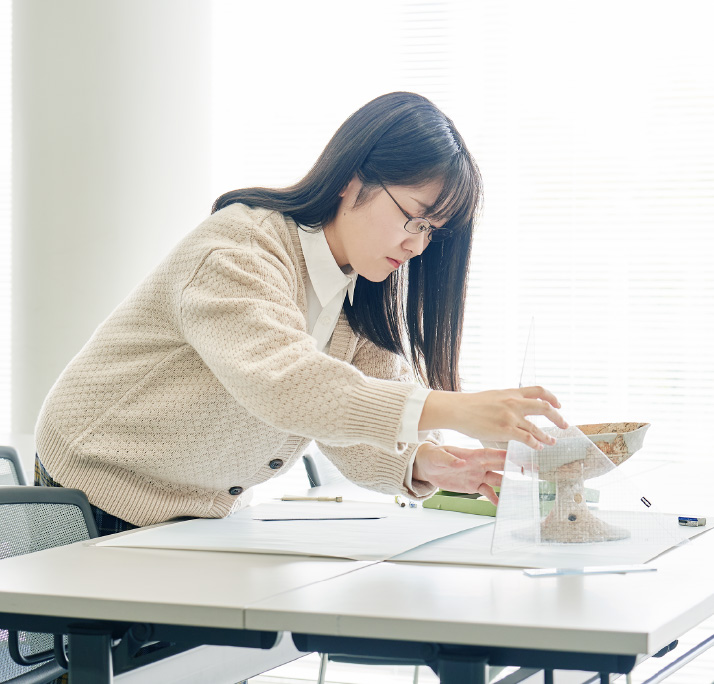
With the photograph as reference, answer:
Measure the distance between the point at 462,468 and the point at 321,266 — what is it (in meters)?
0.38

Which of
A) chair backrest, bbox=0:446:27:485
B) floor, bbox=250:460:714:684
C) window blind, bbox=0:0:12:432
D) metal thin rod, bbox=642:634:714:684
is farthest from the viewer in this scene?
window blind, bbox=0:0:12:432

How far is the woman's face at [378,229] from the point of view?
138cm

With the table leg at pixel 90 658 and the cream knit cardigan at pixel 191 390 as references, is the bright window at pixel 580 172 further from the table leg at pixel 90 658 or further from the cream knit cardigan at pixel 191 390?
the table leg at pixel 90 658

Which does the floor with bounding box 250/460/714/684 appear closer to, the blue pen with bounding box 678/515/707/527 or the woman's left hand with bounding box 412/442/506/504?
the woman's left hand with bounding box 412/442/506/504

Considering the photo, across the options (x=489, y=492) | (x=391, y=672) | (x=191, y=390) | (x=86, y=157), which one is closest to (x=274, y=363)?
(x=191, y=390)

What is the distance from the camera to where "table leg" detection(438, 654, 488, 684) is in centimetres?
79

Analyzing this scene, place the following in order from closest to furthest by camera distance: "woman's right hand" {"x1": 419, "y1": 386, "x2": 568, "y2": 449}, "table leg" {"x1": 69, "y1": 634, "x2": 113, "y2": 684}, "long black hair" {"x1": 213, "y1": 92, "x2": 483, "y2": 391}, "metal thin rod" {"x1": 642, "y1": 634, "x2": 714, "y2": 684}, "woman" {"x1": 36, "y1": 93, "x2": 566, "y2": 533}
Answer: "table leg" {"x1": 69, "y1": 634, "x2": 113, "y2": 684} < "woman's right hand" {"x1": 419, "y1": 386, "x2": 568, "y2": 449} < "woman" {"x1": 36, "y1": 93, "x2": 566, "y2": 533} < "long black hair" {"x1": 213, "y1": 92, "x2": 483, "y2": 391} < "metal thin rod" {"x1": 642, "y1": 634, "x2": 714, "y2": 684}

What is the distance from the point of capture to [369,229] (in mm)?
1399

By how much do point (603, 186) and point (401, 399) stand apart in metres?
2.23

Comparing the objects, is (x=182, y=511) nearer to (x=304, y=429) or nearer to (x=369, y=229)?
(x=304, y=429)

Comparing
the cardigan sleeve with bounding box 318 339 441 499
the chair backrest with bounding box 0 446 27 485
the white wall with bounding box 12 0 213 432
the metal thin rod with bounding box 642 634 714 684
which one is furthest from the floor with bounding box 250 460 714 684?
the cardigan sleeve with bounding box 318 339 441 499

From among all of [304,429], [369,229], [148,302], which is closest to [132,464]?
[148,302]

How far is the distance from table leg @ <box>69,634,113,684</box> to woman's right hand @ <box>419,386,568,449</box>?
0.41m

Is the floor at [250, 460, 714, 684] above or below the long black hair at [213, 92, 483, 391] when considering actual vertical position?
below
